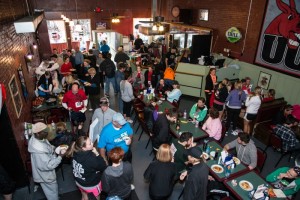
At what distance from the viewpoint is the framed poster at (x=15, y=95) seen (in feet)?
14.9

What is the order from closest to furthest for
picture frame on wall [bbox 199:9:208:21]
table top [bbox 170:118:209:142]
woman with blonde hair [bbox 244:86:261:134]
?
table top [bbox 170:118:209:142] < woman with blonde hair [bbox 244:86:261:134] < picture frame on wall [bbox 199:9:208:21]

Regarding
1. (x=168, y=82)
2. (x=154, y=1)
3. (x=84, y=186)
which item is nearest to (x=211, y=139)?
(x=84, y=186)

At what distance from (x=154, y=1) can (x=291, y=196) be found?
45.5 ft

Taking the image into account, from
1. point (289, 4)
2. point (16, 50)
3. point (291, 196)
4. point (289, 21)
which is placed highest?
point (289, 4)

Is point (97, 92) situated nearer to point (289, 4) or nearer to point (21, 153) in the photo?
point (21, 153)

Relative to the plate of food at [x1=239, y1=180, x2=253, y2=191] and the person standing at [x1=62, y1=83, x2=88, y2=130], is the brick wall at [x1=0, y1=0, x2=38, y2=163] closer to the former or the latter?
the person standing at [x1=62, y1=83, x2=88, y2=130]

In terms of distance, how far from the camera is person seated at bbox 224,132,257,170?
13.7 feet

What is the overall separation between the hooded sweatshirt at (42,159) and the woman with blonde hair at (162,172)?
1.65m

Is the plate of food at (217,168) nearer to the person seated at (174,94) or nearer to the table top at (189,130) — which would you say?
the table top at (189,130)

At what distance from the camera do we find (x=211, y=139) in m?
5.15

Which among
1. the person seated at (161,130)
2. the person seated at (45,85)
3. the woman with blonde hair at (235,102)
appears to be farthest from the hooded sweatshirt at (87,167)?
the woman with blonde hair at (235,102)

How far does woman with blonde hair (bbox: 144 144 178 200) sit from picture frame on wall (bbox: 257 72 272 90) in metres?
6.34

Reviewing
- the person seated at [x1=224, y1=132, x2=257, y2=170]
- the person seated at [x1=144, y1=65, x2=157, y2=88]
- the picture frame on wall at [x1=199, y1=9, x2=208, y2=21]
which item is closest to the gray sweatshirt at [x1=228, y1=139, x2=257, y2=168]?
the person seated at [x1=224, y1=132, x2=257, y2=170]

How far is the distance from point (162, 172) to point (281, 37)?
6.88 m
